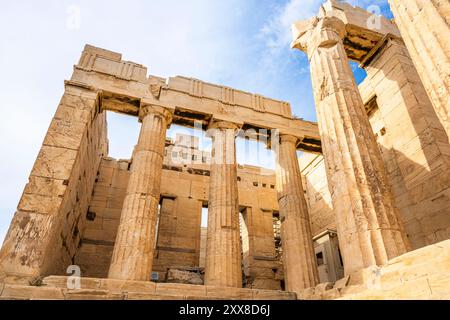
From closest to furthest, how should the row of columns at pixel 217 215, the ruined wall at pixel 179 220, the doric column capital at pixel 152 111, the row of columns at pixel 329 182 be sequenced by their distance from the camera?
the row of columns at pixel 329 182, the row of columns at pixel 217 215, the doric column capital at pixel 152 111, the ruined wall at pixel 179 220

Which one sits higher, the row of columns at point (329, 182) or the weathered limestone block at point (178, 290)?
the row of columns at point (329, 182)

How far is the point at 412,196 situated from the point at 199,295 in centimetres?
711

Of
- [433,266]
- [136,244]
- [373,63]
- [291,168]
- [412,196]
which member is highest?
[373,63]

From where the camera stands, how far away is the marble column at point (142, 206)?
8.91 meters

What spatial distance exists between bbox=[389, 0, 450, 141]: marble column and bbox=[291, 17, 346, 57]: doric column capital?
363 cm

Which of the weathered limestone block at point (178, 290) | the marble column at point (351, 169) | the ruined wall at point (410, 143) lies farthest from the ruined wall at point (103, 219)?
the ruined wall at point (410, 143)

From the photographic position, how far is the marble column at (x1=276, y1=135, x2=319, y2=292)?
10.3 meters

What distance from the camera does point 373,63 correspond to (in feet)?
40.8

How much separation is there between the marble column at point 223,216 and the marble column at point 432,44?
6.95m

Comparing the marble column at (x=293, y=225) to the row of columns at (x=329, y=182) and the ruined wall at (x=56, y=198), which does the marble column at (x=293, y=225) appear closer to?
the row of columns at (x=329, y=182)

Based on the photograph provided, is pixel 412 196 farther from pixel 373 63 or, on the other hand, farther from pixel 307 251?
pixel 373 63

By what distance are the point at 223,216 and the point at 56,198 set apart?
5.25 metres

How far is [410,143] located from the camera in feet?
32.8

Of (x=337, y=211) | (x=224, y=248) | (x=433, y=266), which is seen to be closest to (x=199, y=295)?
(x=224, y=248)
